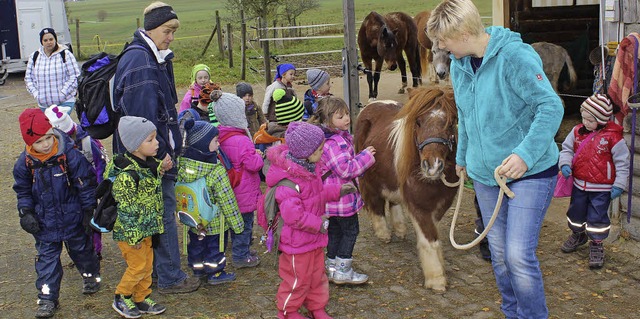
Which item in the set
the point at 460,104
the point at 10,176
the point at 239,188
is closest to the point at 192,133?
the point at 239,188

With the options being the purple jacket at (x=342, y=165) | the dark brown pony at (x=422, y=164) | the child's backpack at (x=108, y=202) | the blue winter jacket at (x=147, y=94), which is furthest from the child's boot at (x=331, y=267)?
the child's backpack at (x=108, y=202)

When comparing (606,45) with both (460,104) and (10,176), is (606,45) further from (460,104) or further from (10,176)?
(10,176)

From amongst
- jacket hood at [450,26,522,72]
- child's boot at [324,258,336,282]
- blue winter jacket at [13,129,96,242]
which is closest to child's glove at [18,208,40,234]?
blue winter jacket at [13,129,96,242]

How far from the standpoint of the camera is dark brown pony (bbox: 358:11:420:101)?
1305cm

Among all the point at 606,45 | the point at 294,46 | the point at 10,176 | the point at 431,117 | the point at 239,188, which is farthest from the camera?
the point at 294,46

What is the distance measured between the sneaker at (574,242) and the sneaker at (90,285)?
3.70m

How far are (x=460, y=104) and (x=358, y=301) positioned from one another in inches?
72.1

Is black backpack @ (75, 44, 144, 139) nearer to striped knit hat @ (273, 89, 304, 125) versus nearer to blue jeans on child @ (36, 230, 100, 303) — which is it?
blue jeans on child @ (36, 230, 100, 303)

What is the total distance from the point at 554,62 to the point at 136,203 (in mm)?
6821

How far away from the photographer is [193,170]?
4.98 m

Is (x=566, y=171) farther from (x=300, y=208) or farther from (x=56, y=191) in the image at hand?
(x=56, y=191)

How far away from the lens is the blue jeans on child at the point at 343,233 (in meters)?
5.02

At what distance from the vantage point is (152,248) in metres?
4.77

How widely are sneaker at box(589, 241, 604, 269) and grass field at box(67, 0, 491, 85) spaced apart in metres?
11.7
